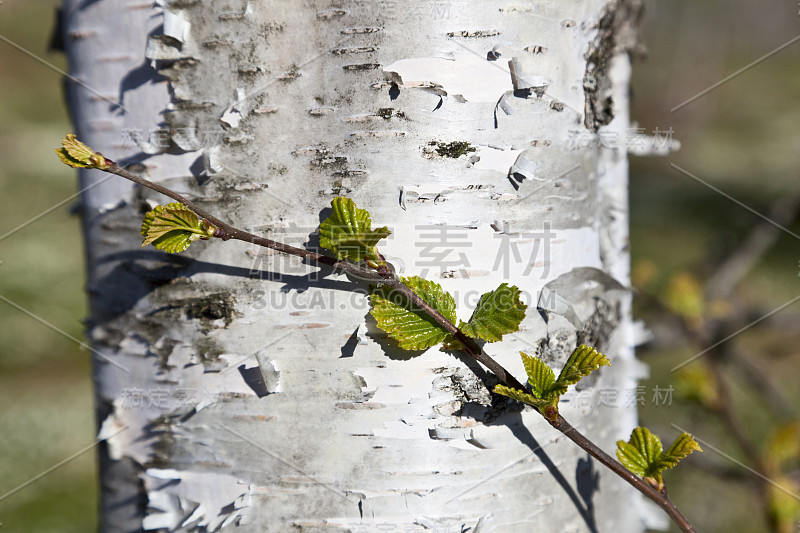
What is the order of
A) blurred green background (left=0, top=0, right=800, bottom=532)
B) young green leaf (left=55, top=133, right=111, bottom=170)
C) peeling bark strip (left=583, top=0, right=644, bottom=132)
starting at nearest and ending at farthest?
young green leaf (left=55, top=133, right=111, bottom=170), peeling bark strip (left=583, top=0, right=644, bottom=132), blurred green background (left=0, top=0, right=800, bottom=532)

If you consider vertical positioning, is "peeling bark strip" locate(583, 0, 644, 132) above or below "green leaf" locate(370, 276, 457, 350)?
above

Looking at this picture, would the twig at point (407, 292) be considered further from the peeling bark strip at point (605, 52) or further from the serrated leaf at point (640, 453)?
the peeling bark strip at point (605, 52)

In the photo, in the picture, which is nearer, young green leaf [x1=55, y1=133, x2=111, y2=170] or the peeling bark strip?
young green leaf [x1=55, y1=133, x2=111, y2=170]

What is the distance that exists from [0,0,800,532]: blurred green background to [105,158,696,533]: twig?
1.05 feet

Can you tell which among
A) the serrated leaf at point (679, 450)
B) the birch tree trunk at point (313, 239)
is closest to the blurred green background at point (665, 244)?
the birch tree trunk at point (313, 239)

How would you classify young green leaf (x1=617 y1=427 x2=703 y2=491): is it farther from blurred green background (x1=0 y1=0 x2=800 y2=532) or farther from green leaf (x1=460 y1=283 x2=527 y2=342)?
blurred green background (x1=0 y1=0 x2=800 y2=532)

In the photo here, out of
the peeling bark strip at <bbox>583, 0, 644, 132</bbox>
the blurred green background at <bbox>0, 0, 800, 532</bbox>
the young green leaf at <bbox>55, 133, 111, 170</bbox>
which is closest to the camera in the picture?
the young green leaf at <bbox>55, 133, 111, 170</bbox>

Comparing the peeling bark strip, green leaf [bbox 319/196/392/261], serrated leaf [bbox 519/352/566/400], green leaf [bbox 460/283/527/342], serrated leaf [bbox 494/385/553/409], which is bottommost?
serrated leaf [bbox 494/385/553/409]

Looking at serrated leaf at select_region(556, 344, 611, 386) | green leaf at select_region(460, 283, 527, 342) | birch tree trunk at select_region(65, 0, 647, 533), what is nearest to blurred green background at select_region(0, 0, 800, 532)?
birch tree trunk at select_region(65, 0, 647, 533)

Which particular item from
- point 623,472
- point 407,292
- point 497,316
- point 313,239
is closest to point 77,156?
point 313,239

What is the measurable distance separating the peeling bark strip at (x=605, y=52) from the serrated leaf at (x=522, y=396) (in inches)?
13.4

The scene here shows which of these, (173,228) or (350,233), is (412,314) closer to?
(350,233)

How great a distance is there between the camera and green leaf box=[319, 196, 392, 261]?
0.54m

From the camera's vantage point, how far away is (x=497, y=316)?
0.57m
